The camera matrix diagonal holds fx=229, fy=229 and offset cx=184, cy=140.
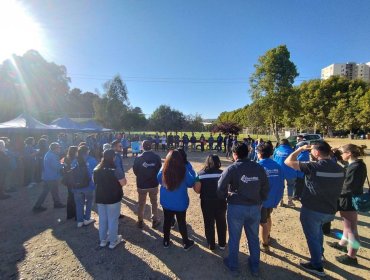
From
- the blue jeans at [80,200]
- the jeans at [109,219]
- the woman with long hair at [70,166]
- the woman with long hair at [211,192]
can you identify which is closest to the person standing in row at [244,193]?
the woman with long hair at [211,192]

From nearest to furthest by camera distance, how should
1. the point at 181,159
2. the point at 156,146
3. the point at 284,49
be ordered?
the point at 181,159 < the point at 156,146 < the point at 284,49

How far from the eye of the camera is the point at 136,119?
137 ft

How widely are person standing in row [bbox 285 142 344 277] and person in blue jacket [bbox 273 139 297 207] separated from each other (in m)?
2.65

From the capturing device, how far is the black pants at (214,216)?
3.95 m

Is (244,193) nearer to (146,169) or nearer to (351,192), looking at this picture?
(351,192)

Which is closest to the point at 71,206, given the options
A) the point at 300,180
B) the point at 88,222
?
the point at 88,222

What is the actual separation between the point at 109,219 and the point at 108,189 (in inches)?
23.8

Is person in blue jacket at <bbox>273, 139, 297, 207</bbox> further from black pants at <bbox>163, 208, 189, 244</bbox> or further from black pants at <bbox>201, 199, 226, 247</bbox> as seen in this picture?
black pants at <bbox>163, 208, 189, 244</bbox>

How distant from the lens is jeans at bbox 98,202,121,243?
4.08 m

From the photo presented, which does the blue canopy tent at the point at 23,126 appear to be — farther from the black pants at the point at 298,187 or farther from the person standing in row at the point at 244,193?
the black pants at the point at 298,187

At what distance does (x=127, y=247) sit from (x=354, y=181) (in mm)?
4081

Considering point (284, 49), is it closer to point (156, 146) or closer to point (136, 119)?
point (156, 146)

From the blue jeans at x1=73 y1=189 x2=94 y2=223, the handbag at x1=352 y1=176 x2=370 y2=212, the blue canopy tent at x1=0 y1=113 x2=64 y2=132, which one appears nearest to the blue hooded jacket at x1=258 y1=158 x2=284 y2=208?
the handbag at x1=352 y1=176 x2=370 y2=212

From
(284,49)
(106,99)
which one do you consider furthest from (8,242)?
(106,99)
